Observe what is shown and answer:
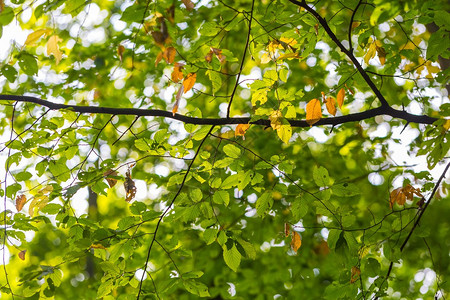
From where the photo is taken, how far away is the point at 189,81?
2.13 m

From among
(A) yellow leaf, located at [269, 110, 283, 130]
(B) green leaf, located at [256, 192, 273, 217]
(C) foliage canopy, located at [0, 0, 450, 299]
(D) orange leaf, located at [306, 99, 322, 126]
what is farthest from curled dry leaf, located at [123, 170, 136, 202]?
(D) orange leaf, located at [306, 99, 322, 126]

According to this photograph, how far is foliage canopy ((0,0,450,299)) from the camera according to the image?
207 centimetres

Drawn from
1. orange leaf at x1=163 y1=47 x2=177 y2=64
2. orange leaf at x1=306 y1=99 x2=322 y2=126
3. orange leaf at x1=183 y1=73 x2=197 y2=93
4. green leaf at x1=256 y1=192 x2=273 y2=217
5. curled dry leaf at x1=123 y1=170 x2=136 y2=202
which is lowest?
green leaf at x1=256 y1=192 x2=273 y2=217

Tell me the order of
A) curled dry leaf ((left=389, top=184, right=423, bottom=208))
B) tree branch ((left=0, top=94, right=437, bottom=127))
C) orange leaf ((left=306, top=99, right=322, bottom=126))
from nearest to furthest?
tree branch ((left=0, top=94, right=437, bottom=127)) → orange leaf ((left=306, top=99, right=322, bottom=126)) → curled dry leaf ((left=389, top=184, right=423, bottom=208))

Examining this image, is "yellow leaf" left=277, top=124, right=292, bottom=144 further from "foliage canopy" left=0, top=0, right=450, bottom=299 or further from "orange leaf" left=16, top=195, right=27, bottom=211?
"orange leaf" left=16, top=195, right=27, bottom=211

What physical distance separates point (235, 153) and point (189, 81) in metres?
0.40

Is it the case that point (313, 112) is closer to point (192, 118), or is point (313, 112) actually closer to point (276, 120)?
point (276, 120)

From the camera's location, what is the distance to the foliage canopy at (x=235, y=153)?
2.07 meters

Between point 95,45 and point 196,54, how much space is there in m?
2.64

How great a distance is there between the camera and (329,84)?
4.68 m

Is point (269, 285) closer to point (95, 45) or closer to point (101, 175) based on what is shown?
point (101, 175)

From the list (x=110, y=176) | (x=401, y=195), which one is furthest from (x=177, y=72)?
(x=401, y=195)

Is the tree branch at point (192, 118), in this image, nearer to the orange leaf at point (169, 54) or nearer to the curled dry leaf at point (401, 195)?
the orange leaf at point (169, 54)

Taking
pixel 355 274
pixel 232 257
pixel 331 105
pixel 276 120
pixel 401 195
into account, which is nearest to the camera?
pixel 276 120
